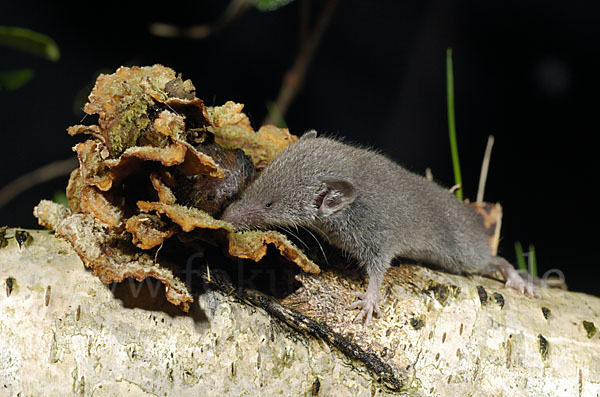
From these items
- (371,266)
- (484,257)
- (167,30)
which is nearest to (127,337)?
(371,266)

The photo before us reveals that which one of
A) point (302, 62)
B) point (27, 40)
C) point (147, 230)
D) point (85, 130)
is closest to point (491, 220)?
point (302, 62)

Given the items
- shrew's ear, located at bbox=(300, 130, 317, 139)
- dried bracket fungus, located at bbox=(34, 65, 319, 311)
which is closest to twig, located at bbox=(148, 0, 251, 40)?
shrew's ear, located at bbox=(300, 130, 317, 139)

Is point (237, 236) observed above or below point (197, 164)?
below

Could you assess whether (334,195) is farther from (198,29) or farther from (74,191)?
(198,29)

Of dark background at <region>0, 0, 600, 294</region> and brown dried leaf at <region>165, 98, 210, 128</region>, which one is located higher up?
dark background at <region>0, 0, 600, 294</region>

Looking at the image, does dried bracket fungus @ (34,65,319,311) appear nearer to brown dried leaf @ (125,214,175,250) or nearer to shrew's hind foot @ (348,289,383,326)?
brown dried leaf @ (125,214,175,250)

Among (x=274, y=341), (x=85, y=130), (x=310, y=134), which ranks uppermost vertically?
(x=310, y=134)

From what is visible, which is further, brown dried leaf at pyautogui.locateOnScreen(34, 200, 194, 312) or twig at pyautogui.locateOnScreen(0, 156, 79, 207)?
twig at pyautogui.locateOnScreen(0, 156, 79, 207)

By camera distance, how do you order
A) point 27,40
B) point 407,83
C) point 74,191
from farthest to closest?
point 407,83 → point 27,40 → point 74,191
